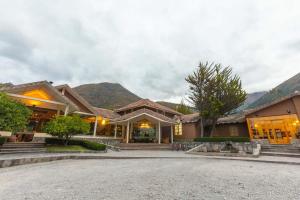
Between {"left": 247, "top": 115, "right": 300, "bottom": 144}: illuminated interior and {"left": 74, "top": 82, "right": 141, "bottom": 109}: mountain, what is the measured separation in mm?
70182

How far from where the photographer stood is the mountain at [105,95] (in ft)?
289

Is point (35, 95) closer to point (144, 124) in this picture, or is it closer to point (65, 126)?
point (65, 126)

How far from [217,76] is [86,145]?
1778cm

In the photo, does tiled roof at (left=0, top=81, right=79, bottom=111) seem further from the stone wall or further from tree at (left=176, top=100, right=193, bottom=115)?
tree at (left=176, top=100, right=193, bottom=115)

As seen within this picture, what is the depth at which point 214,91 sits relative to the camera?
20.0 m

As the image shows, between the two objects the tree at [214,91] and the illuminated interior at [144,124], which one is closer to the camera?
the tree at [214,91]

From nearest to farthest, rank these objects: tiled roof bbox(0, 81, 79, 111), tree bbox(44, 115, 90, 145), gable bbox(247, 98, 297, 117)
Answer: tree bbox(44, 115, 90, 145), tiled roof bbox(0, 81, 79, 111), gable bbox(247, 98, 297, 117)

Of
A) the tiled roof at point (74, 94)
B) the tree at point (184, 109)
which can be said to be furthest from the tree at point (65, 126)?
the tree at point (184, 109)

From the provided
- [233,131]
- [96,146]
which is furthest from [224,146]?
[96,146]

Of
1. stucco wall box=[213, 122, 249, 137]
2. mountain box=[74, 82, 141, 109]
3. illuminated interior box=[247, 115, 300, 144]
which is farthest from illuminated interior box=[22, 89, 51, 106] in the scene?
mountain box=[74, 82, 141, 109]

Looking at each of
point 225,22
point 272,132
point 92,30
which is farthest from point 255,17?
point 92,30

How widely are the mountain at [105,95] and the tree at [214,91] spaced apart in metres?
65.8

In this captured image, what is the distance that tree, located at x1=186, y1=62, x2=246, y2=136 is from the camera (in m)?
19.4

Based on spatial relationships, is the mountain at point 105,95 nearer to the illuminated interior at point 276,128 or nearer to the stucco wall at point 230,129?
the stucco wall at point 230,129
